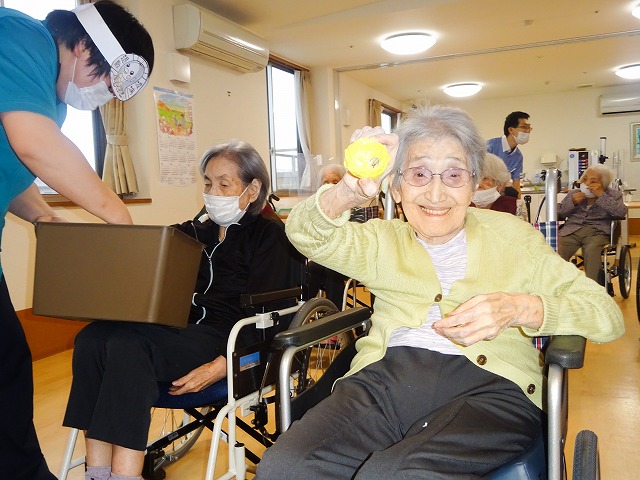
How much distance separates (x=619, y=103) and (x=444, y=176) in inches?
380

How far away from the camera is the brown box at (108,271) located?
131 cm

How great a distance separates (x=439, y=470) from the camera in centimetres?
91

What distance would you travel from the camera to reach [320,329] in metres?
1.26

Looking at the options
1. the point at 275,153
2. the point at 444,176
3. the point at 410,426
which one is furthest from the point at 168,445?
the point at 275,153

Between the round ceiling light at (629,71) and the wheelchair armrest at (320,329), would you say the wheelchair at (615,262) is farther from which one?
the round ceiling light at (629,71)

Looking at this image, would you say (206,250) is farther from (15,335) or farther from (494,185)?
(494,185)

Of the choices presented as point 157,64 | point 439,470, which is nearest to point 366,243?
point 439,470

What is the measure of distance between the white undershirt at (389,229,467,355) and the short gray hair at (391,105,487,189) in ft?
0.58

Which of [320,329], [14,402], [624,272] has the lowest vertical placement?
[624,272]

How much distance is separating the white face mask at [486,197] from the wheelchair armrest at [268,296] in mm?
1562

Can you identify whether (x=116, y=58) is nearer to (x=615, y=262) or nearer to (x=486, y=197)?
(x=486, y=197)

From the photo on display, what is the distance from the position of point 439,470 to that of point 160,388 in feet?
2.99

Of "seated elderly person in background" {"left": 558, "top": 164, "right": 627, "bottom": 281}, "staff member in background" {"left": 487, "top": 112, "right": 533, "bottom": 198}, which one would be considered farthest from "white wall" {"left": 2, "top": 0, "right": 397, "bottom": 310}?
"seated elderly person in background" {"left": 558, "top": 164, "right": 627, "bottom": 281}

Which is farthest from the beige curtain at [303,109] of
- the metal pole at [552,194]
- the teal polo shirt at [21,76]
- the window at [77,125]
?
the teal polo shirt at [21,76]
